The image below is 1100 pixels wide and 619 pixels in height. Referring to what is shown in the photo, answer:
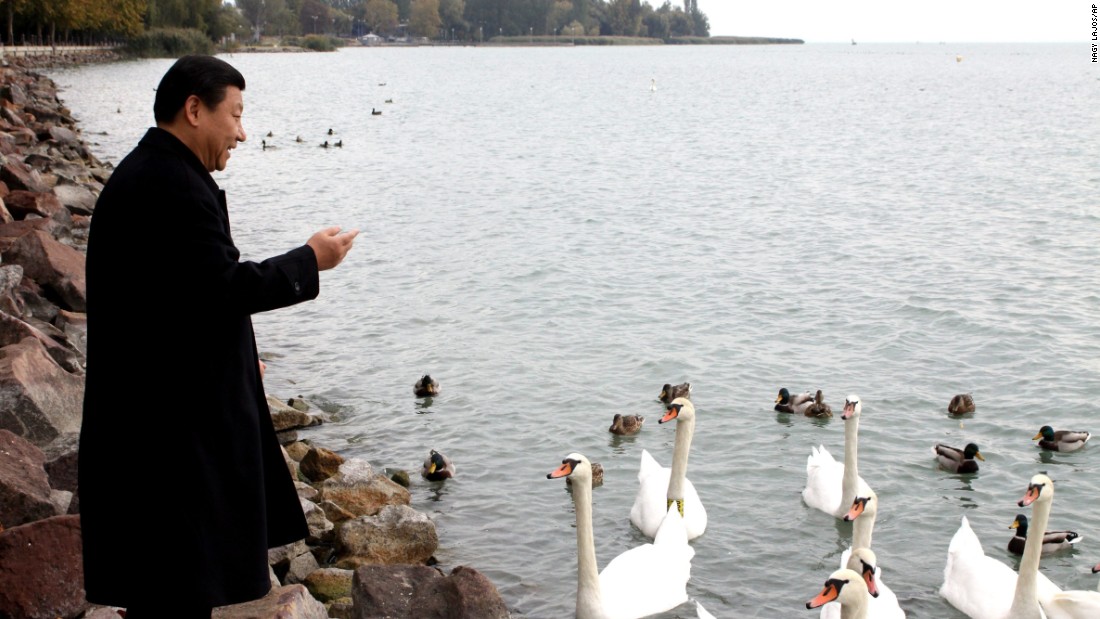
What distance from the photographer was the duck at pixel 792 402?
12.0 meters

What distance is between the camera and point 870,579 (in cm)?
677

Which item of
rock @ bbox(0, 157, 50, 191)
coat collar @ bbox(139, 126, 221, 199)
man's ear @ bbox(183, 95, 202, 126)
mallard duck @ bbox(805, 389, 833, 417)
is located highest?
man's ear @ bbox(183, 95, 202, 126)

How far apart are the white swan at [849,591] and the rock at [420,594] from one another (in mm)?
1816

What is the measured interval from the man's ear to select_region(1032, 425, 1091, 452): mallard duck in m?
9.58

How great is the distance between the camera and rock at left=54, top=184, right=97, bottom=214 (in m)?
19.9

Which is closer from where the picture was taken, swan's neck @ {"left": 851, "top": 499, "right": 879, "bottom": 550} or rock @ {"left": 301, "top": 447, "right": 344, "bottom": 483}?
swan's neck @ {"left": 851, "top": 499, "right": 879, "bottom": 550}

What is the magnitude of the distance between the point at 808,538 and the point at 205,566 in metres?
6.62

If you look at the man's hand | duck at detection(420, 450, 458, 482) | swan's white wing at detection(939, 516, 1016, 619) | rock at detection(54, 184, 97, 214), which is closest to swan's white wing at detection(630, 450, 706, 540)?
duck at detection(420, 450, 458, 482)

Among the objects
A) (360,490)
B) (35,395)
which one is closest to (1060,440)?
(360,490)

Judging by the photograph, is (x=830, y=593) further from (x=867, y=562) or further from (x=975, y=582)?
(x=975, y=582)

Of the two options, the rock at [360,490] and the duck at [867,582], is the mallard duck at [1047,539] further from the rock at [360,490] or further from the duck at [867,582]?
the rock at [360,490]

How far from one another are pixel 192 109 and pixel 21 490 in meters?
3.43

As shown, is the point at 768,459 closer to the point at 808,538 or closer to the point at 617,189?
the point at 808,538

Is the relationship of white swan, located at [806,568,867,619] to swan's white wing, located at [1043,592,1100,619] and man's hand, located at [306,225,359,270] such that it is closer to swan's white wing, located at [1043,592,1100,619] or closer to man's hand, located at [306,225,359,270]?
swan's white wing, located at [1043,592,1100,619]
